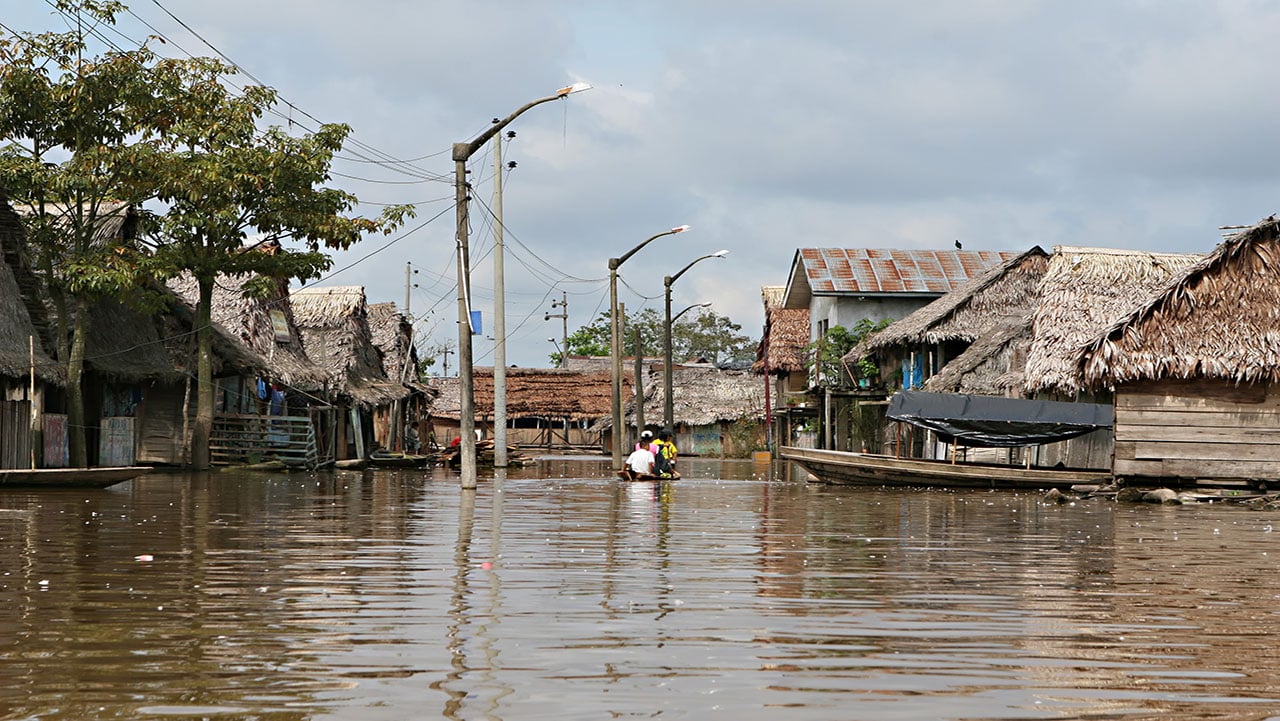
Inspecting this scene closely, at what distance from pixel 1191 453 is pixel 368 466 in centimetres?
2350

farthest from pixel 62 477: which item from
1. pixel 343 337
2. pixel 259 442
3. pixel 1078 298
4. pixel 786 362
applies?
pixel 786 362

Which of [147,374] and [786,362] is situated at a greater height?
[786,362]

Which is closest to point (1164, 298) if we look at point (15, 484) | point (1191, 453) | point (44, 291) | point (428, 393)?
point (1191, 453)

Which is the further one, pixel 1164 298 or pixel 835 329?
pixel 835 329

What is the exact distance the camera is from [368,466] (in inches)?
1612

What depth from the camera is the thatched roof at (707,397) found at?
6438 cm

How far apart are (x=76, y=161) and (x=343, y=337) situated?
16.5 meters

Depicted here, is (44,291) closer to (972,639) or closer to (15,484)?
(15,484)

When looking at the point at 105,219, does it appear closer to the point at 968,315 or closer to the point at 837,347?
the point at 968,315

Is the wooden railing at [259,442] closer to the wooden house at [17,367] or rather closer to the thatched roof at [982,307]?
the wooden house at [17,367]

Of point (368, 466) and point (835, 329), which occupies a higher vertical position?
point (835, 329)

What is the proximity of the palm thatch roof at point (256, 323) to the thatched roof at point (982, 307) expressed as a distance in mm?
16210

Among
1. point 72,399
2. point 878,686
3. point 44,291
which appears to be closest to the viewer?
point 878,686

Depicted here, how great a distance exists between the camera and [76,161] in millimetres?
28703
